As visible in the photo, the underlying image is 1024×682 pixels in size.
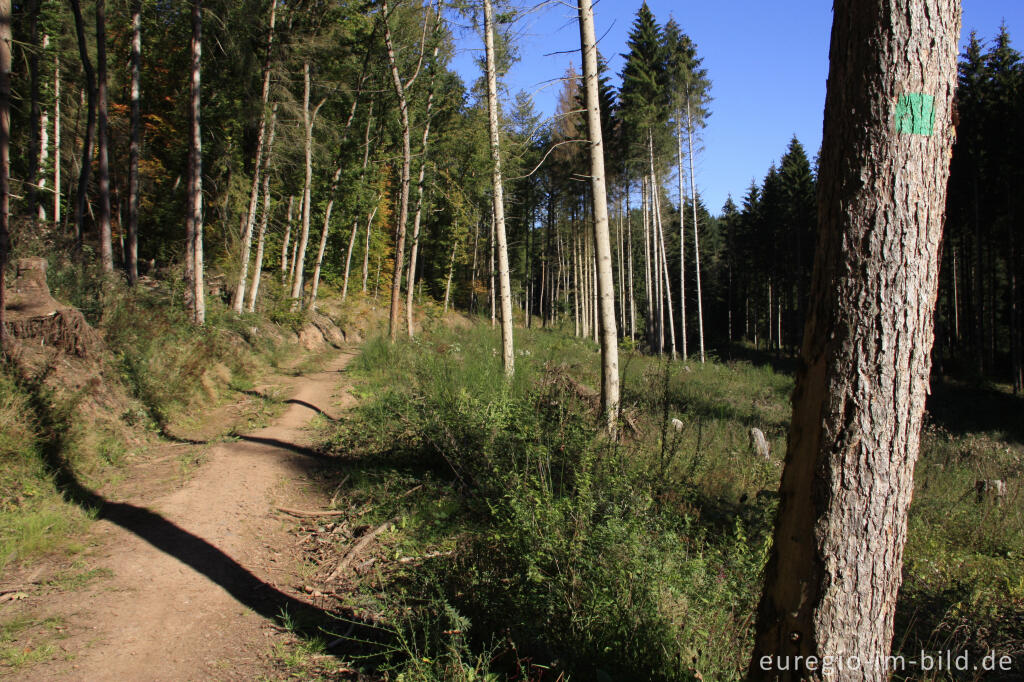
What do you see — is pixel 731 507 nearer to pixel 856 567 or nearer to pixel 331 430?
pixel 856 567

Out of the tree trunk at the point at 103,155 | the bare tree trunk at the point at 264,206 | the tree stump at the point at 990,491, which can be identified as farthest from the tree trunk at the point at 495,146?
the tree trunk at the point at 103,155

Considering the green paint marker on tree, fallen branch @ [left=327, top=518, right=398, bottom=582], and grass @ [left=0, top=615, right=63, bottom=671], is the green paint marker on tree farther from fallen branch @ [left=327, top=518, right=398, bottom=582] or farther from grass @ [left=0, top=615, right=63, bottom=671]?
grass @ [left=0, top=615, right=63, bottom=671]

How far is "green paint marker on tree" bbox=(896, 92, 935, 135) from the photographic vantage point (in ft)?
7.52

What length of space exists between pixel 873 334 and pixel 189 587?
4896mm

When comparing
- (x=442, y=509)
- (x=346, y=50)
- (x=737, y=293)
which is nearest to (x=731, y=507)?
(x=442, y=509)

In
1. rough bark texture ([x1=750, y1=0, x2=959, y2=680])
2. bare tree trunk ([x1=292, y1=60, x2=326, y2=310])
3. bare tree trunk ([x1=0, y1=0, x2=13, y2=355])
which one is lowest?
rough bark texture ([x1=750, y1=0, x2=959, y2=680])

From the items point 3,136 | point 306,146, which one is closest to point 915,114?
point 3,136

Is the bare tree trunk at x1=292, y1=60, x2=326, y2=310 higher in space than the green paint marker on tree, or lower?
higher

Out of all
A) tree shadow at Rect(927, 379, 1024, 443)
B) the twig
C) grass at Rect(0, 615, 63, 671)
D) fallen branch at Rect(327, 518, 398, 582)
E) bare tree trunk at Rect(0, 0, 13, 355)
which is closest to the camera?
grass at Rect(0, 615, 63, 671)

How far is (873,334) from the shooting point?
2271 millimetres

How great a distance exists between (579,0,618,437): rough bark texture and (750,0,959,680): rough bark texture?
4601 millimetres

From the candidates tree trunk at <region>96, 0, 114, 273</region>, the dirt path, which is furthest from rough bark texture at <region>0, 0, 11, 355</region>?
tree trunk at <region>96, 0, 114, 273</region>

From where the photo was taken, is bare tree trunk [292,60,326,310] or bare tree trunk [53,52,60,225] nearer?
bare tree trunk [292,60,326,310]

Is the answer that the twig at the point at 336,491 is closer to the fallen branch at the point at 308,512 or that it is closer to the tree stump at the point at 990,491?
the fallen branch at the point at 308,512
